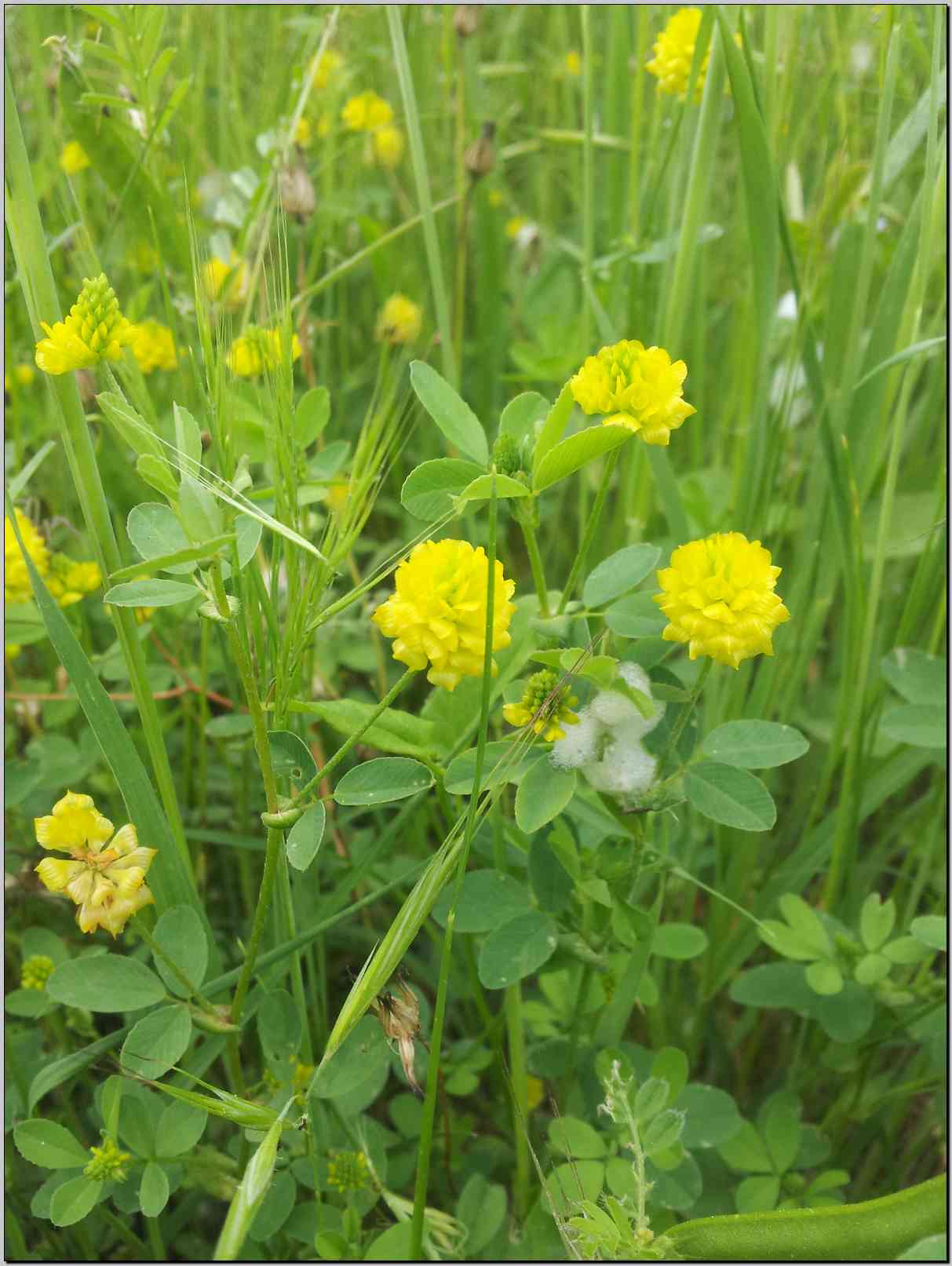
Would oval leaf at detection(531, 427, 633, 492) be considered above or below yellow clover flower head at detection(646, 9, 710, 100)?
below

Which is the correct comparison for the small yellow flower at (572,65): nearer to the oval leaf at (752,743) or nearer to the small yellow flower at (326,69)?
the small yellow flower at (326,69)

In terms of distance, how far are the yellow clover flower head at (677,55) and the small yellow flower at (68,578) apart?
0.70 meters

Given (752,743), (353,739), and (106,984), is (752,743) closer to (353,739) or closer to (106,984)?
(353,739)

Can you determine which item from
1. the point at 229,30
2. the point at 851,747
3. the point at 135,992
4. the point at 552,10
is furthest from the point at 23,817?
the point at 552,10

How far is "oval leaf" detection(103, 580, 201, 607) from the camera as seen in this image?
610 mm

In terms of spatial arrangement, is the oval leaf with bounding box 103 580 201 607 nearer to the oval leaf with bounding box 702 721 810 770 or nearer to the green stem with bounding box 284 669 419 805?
the green stem with bounding box 284 669 419 805

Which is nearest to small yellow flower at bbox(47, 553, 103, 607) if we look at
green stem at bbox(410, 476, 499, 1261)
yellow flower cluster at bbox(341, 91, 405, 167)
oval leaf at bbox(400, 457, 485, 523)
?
oval leaf at bbox(400, 457, 485, 523)

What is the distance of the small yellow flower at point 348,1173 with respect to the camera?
78cm

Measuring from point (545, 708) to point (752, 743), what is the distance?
0.18 m

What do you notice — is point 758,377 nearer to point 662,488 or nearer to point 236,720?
point 662,488

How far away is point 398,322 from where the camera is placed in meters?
1.24

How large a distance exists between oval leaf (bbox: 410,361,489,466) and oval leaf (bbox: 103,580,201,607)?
201 millimetres

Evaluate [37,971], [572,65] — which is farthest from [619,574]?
[572,65]

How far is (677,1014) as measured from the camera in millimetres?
1041
